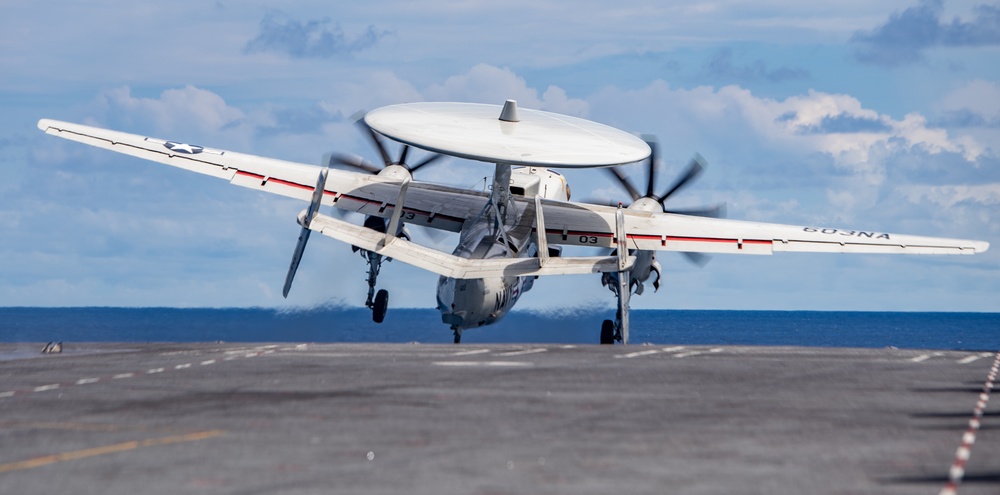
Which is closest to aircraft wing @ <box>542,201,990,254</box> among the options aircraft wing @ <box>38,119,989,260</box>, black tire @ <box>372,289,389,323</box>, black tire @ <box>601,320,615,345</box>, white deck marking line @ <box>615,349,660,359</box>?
aircraft wing @ <box>38,119,989,260</box>

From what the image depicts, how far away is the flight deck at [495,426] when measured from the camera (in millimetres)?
13922

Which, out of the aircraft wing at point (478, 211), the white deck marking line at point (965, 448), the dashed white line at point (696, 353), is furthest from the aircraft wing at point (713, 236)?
the white deck marking line at point (965, 448)

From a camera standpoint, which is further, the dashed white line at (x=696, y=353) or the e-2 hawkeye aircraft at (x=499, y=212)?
the e-2 hawkeye aircraft at (x=499, y=212)

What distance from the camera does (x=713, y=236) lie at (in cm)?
4756

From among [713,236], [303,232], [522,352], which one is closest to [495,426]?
[522,352]

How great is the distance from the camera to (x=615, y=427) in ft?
60.0

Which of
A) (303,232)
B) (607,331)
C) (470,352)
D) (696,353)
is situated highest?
(303,232)

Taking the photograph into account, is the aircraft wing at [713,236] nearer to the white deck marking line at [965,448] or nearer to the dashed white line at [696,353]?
the dashed white line at [696,353]

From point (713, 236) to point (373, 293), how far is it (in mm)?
14532

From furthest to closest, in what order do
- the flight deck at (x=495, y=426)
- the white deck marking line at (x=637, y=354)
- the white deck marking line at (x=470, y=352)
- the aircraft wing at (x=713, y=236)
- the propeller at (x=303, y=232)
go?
the aircraft wing at (x=713, y=236)
the propeller at (x=303, y=232)
the white deck marking line at (x=470, y=352)
the white deck marking line at (x=637, y=354)
the flight deck at (x=495, y=426)

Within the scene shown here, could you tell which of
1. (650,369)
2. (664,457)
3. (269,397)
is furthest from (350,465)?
(650,369)

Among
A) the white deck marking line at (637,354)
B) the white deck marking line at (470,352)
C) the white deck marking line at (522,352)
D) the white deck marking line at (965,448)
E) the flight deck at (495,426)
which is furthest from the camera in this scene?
the white deck marking line at (522,352)

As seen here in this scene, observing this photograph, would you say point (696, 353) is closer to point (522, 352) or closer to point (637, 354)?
point (637, 354)

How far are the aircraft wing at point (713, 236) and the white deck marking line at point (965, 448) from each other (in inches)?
832
